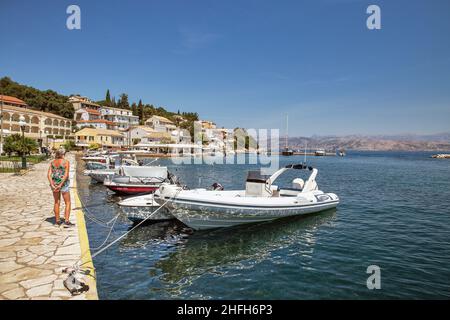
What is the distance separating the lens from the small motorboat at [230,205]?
34.2 feet

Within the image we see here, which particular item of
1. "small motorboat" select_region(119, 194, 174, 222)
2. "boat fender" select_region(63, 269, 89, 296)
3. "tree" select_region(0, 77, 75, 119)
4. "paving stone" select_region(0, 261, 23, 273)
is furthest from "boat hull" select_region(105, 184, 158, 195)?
"tree" select_region(0, 77, 75, 119)

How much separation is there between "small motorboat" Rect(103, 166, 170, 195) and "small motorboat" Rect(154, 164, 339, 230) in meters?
7.33

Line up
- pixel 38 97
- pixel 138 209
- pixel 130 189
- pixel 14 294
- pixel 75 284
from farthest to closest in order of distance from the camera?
pixel 38 97, pixel 130 189, pixel 138 209, pixel 75 284, pixel 14 294

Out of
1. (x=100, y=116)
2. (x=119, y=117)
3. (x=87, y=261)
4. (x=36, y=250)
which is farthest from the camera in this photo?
(x=119, y=117)

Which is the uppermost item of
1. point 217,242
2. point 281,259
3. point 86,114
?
point 86,114

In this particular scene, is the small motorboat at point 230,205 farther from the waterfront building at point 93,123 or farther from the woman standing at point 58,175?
the waterfront building at point 93,123

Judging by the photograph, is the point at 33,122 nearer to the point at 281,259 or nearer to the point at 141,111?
the point at 141,111

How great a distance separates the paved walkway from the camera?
5203 millimetres

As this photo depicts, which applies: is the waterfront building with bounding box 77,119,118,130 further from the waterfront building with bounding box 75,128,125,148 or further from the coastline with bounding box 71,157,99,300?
the coastline with bounding box 71,157,99,300

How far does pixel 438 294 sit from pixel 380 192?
1851cm

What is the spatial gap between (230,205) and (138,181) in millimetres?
9967

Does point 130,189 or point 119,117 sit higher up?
point 119,117

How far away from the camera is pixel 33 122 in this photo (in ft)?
218

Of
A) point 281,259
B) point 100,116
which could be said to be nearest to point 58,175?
point 281,259
